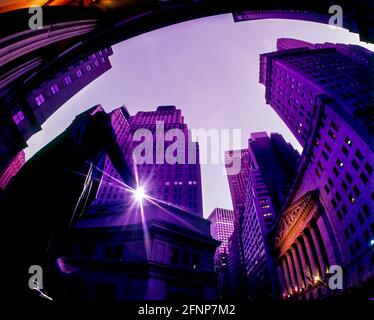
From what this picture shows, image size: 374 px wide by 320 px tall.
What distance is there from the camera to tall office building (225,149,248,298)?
13238cm

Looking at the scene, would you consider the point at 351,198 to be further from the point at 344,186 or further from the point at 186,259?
the point at 186,259

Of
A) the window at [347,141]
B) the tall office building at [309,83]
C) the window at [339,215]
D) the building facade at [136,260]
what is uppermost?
the tall office building at [309,83]

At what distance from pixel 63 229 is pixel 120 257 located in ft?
74.7

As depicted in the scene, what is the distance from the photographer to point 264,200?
101125mm

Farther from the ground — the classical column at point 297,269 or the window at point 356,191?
the window at point 356,191

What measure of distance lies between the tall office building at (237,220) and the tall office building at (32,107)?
384 ft

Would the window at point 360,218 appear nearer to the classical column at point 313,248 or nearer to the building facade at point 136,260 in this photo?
the classical column at point 313,248

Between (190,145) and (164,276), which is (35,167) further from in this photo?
(190,145)

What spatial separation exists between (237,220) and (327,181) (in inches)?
4490

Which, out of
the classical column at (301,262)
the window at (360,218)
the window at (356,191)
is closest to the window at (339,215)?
the window at (360,218)

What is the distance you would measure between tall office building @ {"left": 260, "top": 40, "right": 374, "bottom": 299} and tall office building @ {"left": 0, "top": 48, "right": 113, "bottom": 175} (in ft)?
136

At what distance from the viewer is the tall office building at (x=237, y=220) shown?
434 feet

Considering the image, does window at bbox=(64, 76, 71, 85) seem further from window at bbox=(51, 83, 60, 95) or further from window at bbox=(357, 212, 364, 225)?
window at bbox=(357, 212, 364, 225)

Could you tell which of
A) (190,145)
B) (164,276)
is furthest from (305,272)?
(190,145)
